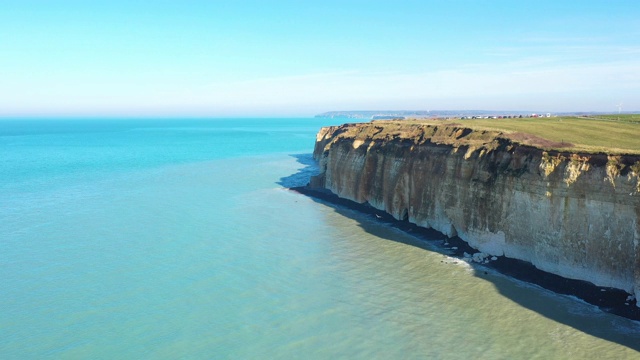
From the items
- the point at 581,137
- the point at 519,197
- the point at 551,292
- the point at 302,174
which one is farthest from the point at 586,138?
the point at 302,174

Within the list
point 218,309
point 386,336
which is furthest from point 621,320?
point 218,309

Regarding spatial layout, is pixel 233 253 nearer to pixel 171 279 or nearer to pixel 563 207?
pixel 171 279

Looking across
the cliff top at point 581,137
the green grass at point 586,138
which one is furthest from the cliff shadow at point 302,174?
the green grass at point 586,138

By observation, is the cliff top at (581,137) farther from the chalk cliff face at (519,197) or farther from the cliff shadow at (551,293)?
the cliff shadow at (551,293)

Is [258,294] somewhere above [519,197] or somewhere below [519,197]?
below

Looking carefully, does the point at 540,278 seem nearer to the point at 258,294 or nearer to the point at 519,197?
the point at 519,197

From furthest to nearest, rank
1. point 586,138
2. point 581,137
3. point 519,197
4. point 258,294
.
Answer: point 581,137 → point 586,138 → point 519,197 → point 258,294
